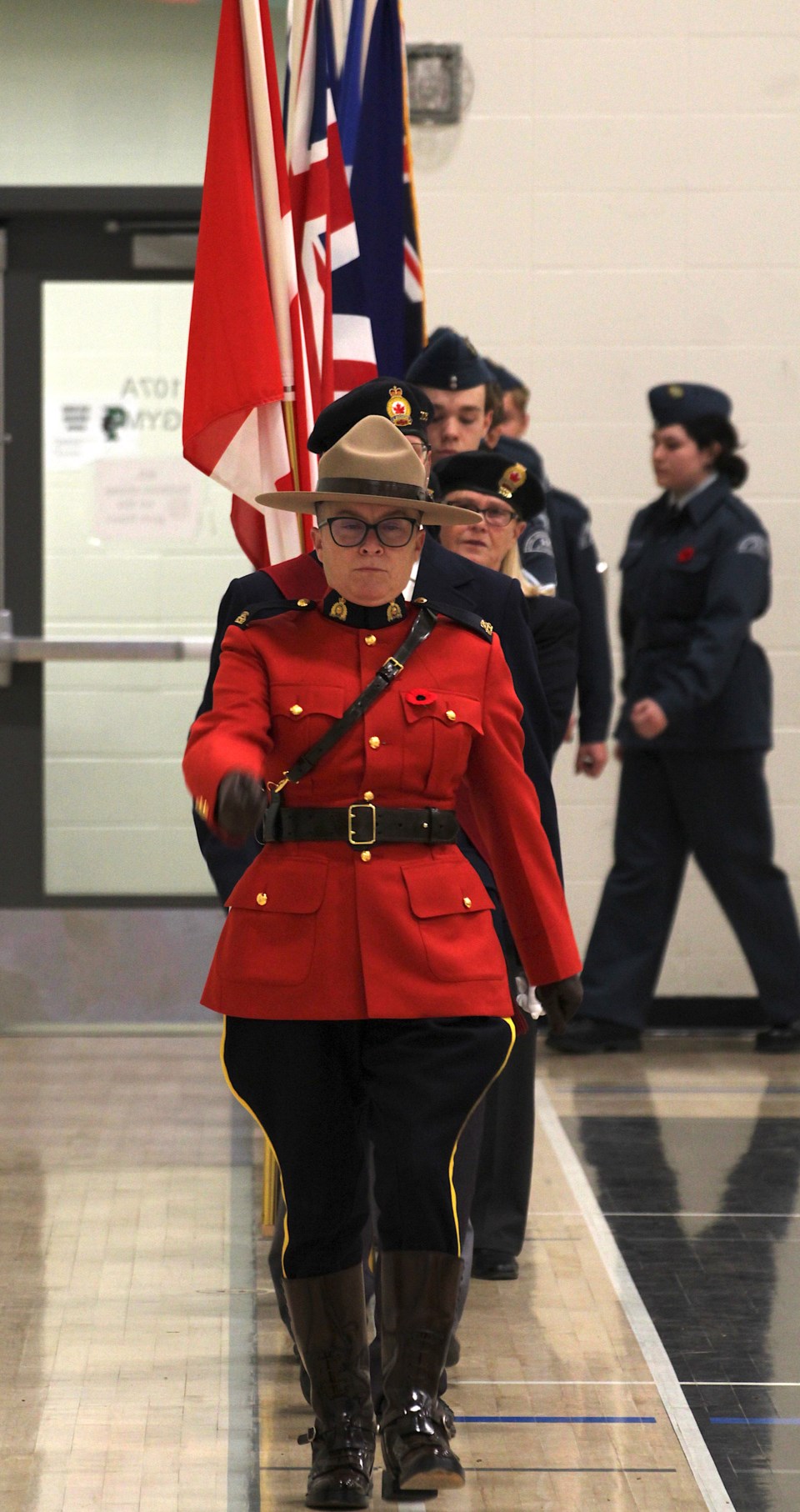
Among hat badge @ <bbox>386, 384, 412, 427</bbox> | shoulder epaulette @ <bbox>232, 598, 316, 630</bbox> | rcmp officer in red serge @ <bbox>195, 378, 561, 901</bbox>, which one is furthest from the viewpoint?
hat badge @ <bbox>386, 384, 412, 427</bbox>

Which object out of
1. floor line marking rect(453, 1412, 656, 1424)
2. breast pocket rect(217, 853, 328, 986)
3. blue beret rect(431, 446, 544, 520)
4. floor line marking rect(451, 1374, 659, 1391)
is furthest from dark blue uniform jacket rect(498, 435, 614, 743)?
breast pocket rect(217, 853, 328, 986)

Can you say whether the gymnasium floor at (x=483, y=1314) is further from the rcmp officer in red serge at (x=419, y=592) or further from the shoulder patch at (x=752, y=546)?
the shoulder patch at (x=752, y=546)

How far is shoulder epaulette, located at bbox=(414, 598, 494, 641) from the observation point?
291 centimetres

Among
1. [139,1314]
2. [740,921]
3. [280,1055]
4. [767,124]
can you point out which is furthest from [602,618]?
[280,1055]

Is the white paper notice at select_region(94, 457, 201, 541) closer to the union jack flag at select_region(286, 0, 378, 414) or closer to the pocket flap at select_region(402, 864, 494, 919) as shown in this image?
the union jack flag at select_region(286, 0, 378, 414)

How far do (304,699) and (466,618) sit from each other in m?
0.29

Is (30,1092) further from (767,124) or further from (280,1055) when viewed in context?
(767,124)

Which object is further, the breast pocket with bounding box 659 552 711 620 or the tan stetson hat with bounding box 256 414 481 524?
the breast pocket with bounding box 659 552 711 620

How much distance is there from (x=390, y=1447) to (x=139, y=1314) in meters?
1.09

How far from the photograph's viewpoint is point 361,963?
108 inches

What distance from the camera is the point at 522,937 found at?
2922 mm

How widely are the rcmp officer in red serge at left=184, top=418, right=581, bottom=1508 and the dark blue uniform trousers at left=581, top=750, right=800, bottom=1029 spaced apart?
10.8 ft

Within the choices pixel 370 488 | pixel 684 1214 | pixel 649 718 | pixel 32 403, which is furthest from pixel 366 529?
pixel 32 403

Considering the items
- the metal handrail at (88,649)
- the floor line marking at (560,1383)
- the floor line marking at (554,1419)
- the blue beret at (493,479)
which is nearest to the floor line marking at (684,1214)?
the floor line marking at (560,1383)
